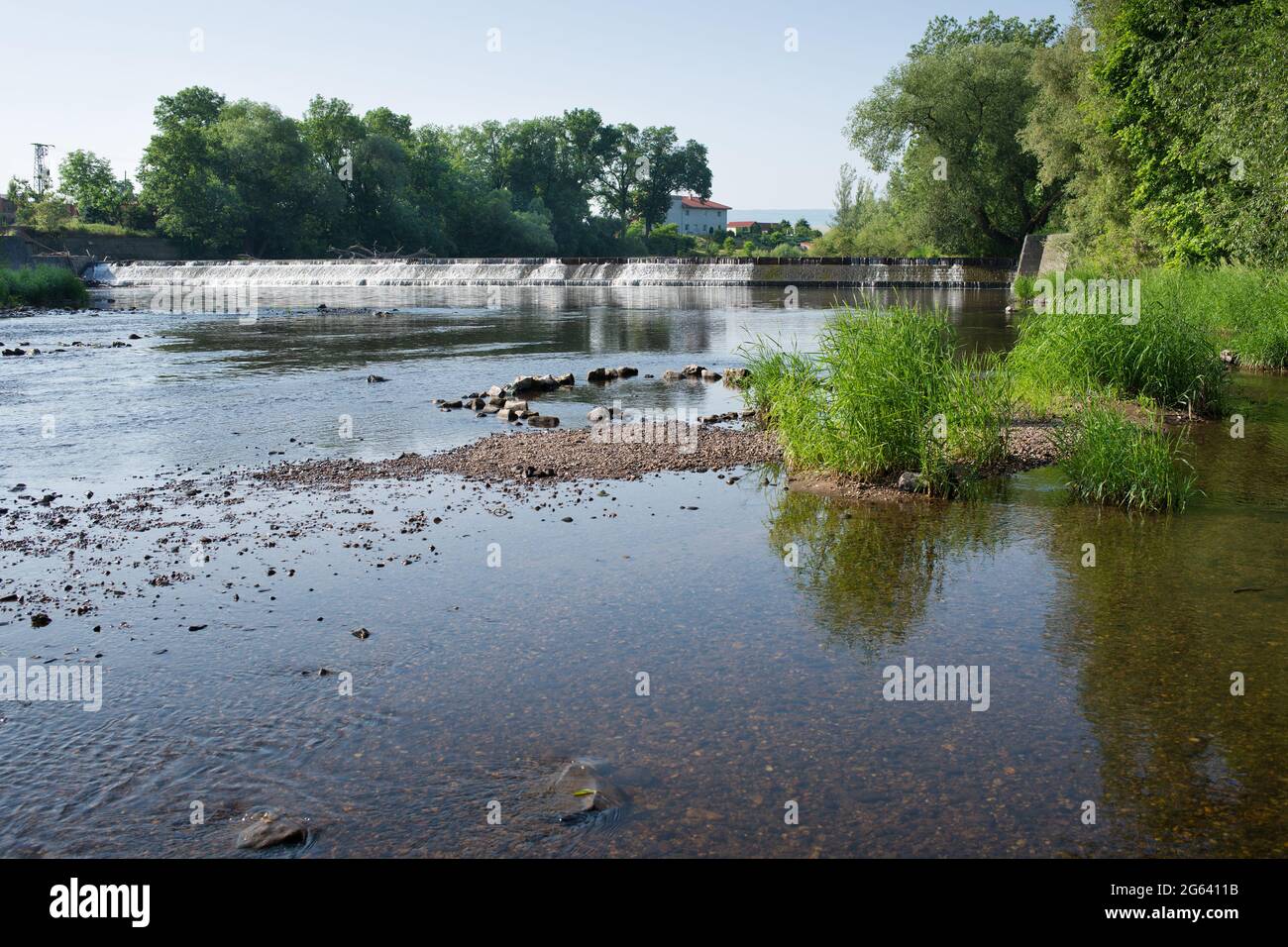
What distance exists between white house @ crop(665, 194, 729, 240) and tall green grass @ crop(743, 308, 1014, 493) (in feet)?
568

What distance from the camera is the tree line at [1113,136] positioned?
73.2 ft

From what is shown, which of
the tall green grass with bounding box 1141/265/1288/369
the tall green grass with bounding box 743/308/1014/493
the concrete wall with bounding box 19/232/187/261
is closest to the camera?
the tall green grass with bounding box 743/308/1014/493

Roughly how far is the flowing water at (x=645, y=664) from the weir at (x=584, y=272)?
43.3 m

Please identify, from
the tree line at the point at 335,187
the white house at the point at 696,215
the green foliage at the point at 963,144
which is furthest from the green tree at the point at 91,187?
the white house at the point at 696,215

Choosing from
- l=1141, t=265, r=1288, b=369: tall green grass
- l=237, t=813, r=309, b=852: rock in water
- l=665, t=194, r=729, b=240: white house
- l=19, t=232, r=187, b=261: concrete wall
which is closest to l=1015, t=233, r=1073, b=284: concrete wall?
l=1141, t=265, r=1288, b=369: tall green grass

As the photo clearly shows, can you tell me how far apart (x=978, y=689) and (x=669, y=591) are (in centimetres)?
257

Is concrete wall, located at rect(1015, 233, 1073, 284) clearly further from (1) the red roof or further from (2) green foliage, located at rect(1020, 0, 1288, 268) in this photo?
(1) the red roof

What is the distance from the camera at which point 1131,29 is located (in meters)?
27.4

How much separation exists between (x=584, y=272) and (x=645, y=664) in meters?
57.7

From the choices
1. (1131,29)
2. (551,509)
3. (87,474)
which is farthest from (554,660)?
(1131,29)

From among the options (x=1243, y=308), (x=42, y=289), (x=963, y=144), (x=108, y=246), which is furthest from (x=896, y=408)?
(x=108, y=246)

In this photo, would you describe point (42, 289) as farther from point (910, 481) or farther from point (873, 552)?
point (873, 552)

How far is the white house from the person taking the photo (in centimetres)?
18275

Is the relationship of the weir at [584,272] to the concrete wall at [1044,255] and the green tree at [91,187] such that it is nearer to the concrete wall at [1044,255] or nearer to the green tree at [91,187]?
the concrete wall at [1044,255]
